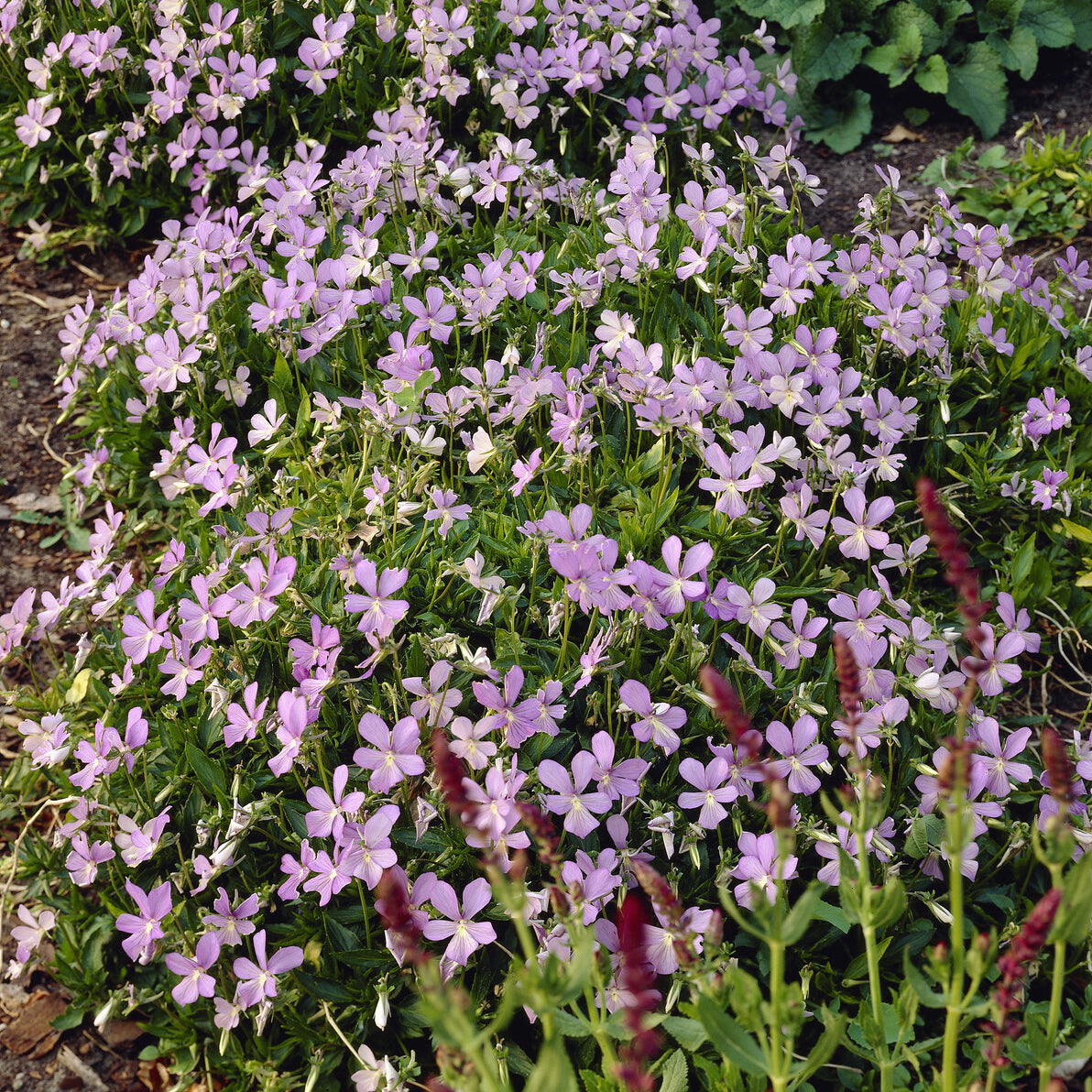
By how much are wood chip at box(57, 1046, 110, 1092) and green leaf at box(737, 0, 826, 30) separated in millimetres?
4339

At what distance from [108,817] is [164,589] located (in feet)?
1.97

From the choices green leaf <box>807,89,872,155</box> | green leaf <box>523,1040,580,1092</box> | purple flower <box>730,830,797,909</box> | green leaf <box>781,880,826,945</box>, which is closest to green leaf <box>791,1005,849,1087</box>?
green leaf <box>781,880,826,945</box>

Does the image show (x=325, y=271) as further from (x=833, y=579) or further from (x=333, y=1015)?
(x=333, y=1015)

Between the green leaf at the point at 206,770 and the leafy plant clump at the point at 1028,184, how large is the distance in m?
3.39

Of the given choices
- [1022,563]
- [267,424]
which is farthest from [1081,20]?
[267,424]

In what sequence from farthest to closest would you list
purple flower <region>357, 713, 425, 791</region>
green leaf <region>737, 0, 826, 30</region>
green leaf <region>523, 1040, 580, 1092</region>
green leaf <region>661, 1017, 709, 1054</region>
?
green leaf <region>737, 0, 826, 30</region> → purple flower <region>357, 713, 425, 791</region> → green leaf <region>661, 1017, 709, 1054</region> → green leaf <region>523, 1040, 580, 1092</region>

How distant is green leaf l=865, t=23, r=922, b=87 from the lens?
4.67m

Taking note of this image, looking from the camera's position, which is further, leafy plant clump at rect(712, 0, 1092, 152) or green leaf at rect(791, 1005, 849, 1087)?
leafy plant clump at rect(712, 0, 1092, 152)

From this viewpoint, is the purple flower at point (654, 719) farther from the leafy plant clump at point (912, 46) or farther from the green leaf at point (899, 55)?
the green leaf at point (899, 55)

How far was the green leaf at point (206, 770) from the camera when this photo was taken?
2176 mm

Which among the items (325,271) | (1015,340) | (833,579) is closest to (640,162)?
(325,271)

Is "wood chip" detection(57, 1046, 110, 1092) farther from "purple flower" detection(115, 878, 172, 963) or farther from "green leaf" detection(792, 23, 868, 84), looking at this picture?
"green leaf" detection(792, 23, 868, 84)

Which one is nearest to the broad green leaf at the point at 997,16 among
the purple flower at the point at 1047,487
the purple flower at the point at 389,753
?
the purple flower at the point at 1047,487

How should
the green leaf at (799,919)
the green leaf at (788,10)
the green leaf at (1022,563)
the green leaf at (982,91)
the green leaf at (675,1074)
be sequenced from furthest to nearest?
the green leaf at (982,91) → the green leaf at (788,10) → the green leaf at (1022,563) → the green leaf at (675,1074) → the green leaf at (799,919)
